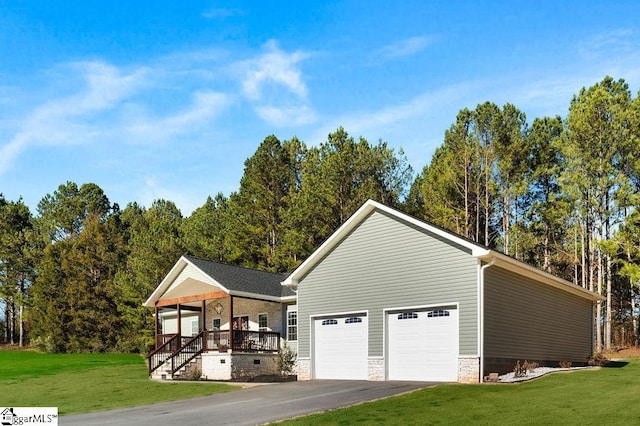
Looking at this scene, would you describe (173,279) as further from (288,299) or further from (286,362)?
(286,362)

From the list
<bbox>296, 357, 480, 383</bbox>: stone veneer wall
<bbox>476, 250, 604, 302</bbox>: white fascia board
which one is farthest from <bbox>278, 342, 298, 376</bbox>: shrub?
<bbox>476, 250, 604, 302</bbox>: white fascia board

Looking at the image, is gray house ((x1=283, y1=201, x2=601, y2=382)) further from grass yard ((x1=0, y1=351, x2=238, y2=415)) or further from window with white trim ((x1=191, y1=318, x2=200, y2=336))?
window with white trim ((x1=191, y1=318, x2=200, y2=336))

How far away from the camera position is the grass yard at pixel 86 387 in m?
19.2

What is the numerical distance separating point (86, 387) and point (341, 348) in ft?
33.4

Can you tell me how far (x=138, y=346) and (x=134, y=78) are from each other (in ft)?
108

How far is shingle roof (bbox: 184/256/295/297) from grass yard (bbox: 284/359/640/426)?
11205 millimetres

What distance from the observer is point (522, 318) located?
842 inches

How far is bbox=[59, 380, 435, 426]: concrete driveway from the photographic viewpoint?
13.9 metres

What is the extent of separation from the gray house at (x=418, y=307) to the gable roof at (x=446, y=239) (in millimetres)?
45

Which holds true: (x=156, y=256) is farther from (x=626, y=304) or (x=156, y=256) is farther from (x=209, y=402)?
(x=626, y=304)

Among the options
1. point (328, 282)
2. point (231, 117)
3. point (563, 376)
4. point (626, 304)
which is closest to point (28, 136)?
point (231, 117)

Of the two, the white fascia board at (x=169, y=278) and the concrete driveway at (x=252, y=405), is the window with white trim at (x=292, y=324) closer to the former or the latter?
the white fascia board at (x=169, y=278)

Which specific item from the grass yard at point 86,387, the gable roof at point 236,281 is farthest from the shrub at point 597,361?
the grass yard at point 86,387

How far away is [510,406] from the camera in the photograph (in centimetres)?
1359
